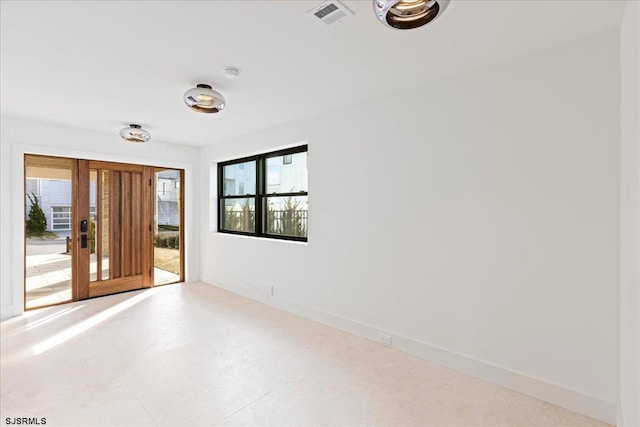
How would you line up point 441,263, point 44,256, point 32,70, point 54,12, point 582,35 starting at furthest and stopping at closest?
1. point 44,256
2. point 441,263
3. point 32,70
4. point 582,35
5. point 54,12

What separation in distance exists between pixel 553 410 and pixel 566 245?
1.07 meters

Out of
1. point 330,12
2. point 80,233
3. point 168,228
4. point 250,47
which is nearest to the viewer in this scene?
point 330,12

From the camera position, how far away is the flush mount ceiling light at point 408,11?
1448 mm

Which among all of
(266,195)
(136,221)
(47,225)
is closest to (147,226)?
(136,221)

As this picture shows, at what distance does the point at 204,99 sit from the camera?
2609mm

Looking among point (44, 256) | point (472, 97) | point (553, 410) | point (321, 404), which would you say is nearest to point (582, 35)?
Result: point (472, 97)

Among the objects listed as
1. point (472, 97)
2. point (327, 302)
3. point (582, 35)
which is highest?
point (582, 35)

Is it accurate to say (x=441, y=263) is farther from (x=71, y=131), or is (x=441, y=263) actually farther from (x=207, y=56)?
(x=71, y=131)

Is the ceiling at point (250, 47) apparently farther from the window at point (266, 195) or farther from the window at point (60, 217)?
the window at point (60, 217)

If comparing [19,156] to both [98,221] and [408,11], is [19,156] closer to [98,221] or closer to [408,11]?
[98,221]

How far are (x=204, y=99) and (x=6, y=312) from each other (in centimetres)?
357

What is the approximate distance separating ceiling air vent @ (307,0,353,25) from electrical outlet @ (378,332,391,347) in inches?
102

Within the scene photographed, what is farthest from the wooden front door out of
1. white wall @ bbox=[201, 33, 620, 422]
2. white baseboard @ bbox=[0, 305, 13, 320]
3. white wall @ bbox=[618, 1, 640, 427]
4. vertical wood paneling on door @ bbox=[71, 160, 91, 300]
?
white wall @ bbox=[618, 1, 640, 427]

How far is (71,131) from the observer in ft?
13.6
